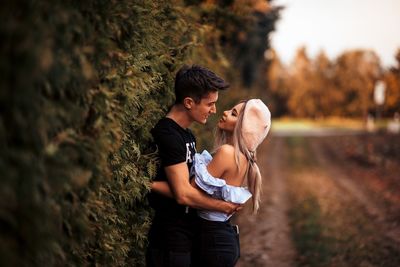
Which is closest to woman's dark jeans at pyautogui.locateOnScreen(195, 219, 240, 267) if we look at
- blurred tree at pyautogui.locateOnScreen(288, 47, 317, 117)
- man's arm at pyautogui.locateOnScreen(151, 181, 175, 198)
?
man's arm at pyautogui.locateOnScreen(151, 181, 175, 198)

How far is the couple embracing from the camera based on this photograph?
3391 mm

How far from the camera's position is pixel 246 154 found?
3521 millimetres

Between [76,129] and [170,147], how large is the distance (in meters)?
0.83

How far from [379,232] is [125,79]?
7.91m

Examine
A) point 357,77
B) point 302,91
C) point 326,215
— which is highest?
point 326,215

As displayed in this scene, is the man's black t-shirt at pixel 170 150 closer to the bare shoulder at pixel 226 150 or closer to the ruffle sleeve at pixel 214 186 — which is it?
the ruffle sleeve at pixel 214 186

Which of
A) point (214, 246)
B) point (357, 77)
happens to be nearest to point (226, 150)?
point (214, 246)

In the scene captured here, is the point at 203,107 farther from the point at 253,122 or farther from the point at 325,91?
the point at 325,91

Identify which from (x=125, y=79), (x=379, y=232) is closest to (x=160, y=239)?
(x=125, y=79)

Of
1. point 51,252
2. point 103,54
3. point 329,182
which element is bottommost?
point 329,182

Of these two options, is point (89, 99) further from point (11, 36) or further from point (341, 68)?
point (341, 68)

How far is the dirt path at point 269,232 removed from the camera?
7.87 metres

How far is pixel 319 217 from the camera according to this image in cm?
1077

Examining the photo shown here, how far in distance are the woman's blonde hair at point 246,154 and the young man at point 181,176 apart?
10.2 inches
